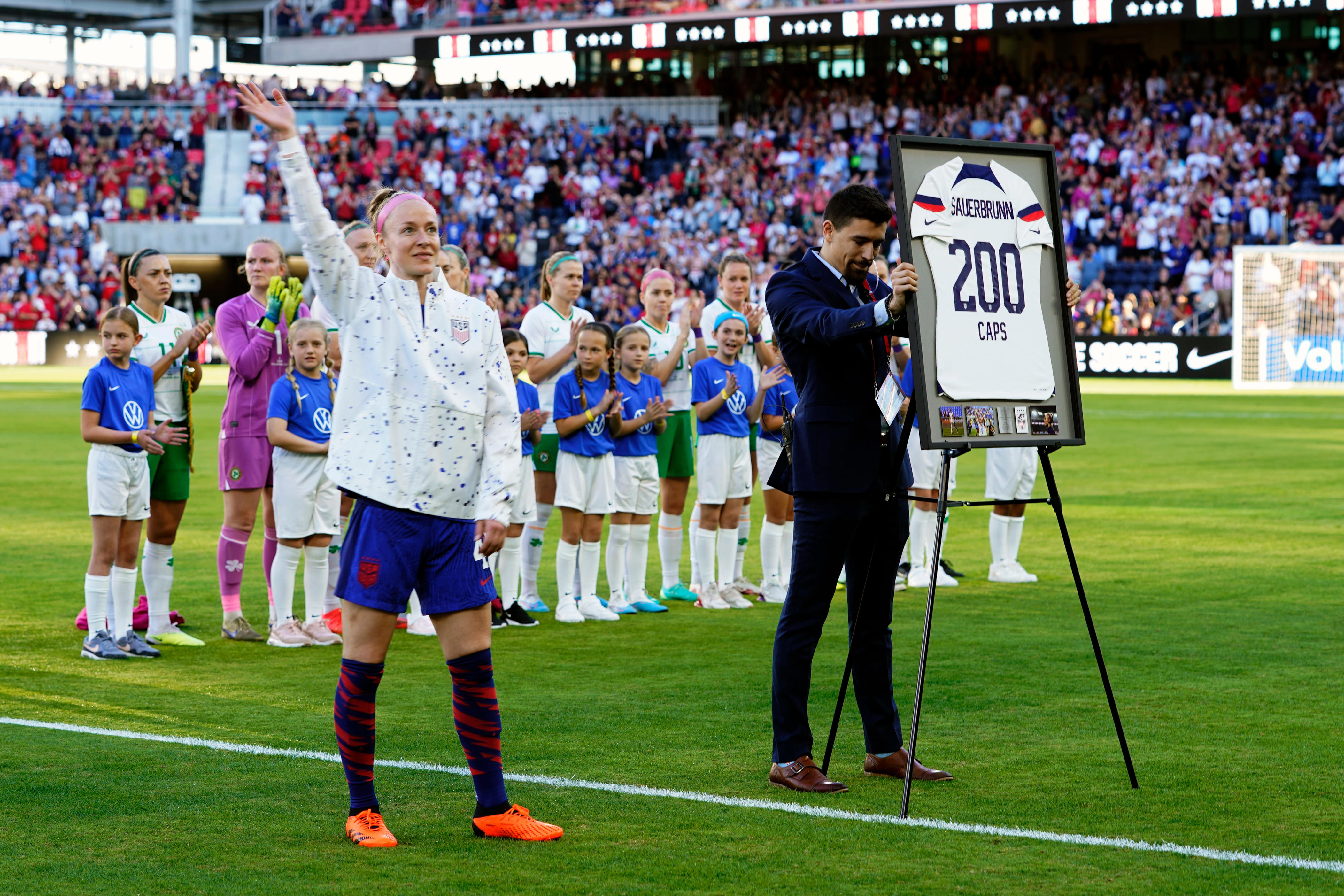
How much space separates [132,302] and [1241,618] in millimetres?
6682

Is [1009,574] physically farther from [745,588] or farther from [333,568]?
[333,568]

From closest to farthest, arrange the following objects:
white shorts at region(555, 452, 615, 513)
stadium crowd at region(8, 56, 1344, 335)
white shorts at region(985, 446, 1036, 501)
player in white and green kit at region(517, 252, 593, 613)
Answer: white shorts at region(555, 452, 615, 513), player in white and green kit at region(517, 252, 593, 613), white shorts at region(985, 446, 1036, 501), stadium crowd at region(8, 56, 1344, 335)

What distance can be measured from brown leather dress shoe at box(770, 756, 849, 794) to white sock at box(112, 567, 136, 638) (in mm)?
4219

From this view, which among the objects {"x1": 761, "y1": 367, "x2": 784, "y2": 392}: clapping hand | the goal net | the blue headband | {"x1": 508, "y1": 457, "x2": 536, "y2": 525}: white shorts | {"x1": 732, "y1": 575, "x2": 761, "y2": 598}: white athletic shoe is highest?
the goal net

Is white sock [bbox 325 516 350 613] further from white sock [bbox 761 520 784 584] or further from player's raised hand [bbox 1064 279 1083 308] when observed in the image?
player's raised hand [bbox 1064 279 1083 308]

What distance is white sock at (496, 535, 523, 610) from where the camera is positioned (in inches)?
381

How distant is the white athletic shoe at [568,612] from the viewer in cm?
975

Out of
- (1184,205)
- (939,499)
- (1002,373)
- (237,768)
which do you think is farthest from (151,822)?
(1184,205)

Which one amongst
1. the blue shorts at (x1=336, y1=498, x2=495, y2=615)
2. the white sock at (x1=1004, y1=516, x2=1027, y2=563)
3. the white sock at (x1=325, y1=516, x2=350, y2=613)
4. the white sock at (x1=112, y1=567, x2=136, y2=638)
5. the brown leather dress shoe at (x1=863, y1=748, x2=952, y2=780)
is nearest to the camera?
the blue shorts at (x1=336, y1=498, x2=495, y2=615)

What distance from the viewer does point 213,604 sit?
10273 mm

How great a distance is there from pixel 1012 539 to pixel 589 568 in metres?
3.11

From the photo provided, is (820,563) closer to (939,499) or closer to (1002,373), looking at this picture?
(939,499)

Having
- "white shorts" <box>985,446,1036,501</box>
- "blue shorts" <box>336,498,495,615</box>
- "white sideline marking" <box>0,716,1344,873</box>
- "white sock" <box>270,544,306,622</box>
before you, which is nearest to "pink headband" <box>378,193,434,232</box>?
"blue shorts" <box>336,498,495,615</box>

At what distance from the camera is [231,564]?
9062mm
